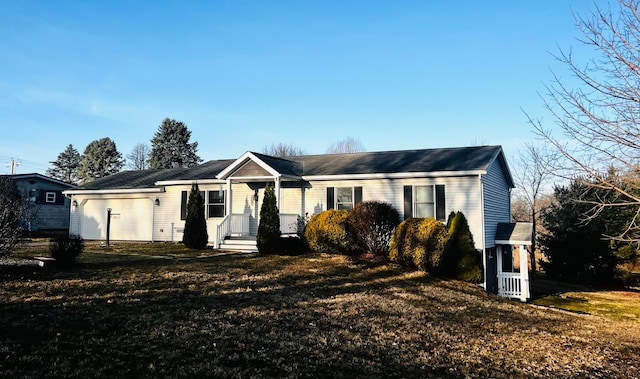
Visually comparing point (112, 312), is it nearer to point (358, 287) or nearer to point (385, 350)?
point (385, 350)

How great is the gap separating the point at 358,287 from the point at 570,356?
5.18 metres

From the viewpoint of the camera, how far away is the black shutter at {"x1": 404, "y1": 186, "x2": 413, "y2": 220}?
Answer: 1625 cm

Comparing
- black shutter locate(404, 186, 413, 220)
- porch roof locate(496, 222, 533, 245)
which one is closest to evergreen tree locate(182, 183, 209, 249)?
black shutter locate(404, 186, 413, 220)

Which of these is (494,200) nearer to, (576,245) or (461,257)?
(461,257)

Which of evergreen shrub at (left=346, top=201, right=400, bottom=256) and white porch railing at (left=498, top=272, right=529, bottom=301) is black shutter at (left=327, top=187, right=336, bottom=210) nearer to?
evergreen shrub at (left=346, top=201, right=400, bottom=256)

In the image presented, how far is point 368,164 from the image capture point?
60.4ft

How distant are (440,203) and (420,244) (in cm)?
260

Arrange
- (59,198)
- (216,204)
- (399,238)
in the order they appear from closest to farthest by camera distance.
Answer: (399,238) < (216,204) < (59,198)

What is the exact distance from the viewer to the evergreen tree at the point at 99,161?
51.6 meters

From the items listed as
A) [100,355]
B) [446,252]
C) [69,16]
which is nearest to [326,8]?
[69,16]

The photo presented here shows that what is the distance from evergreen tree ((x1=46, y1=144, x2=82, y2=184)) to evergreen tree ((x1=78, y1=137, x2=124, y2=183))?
1105cm

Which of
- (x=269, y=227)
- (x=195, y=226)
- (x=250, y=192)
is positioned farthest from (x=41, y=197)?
(x=269, y=227)

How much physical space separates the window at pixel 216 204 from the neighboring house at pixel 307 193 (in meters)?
0.05

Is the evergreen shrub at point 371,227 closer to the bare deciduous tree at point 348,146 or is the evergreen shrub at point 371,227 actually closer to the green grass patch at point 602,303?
the green grass patch at point 602,303
